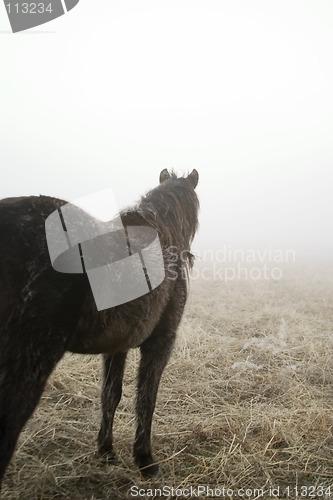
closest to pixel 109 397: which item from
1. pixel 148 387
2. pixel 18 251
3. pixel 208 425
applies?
pixel 148 387

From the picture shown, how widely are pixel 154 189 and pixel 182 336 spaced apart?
3.48 metres

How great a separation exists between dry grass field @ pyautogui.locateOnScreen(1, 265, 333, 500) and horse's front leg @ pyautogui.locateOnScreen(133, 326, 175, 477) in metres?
0.13

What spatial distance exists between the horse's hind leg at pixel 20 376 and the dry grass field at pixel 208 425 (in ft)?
3.20

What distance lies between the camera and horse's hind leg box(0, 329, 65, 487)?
1.86 m

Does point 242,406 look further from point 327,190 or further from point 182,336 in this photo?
point 327,190

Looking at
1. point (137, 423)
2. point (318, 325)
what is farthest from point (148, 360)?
point (318, 325)

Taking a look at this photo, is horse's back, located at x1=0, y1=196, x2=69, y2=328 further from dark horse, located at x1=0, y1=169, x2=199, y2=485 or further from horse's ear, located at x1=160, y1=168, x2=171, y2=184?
horse's ear, located at x1=160, y1=168, x2=171, y2=184

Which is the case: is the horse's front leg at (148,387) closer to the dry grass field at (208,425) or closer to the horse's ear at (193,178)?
the dry grass field at (208,425)

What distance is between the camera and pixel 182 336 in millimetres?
6270

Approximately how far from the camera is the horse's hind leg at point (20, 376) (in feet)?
6.11

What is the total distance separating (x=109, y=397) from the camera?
327cm

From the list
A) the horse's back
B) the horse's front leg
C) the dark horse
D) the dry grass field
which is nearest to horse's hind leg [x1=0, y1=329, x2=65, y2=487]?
the dark horse

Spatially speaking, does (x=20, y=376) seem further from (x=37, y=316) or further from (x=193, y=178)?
(x=193, y=178)

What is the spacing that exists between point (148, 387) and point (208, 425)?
100 centimetres
